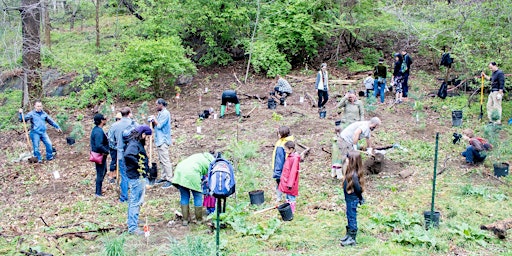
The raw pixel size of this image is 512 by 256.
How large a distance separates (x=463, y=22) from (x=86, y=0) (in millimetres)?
22658

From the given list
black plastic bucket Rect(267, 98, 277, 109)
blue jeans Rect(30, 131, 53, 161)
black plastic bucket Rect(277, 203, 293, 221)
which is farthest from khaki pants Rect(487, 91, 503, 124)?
blue jeans Rect(30, 131, 53, 161)

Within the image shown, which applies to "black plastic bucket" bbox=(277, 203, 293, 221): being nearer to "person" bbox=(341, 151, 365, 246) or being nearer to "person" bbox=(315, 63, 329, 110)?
"person" bbox=(341, 151, 365, 246)

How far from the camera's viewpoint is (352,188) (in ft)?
20.5

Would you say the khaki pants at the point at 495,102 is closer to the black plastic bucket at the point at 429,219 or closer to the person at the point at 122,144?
the black plastic bucket at the point at 429,219

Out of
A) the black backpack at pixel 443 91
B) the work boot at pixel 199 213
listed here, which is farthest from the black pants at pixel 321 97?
the work boot at pixel 199 213

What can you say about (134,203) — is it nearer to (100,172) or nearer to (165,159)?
(100,172)

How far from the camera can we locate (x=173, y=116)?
1553 centimetres

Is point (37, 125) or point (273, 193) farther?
point (37, 125)

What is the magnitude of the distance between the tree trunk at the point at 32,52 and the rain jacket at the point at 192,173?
9352 mm

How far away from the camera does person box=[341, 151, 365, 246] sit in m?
6.27

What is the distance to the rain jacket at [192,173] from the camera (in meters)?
7.11

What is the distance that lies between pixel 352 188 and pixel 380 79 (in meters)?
9.39

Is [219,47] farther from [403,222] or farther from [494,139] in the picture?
[403,222]

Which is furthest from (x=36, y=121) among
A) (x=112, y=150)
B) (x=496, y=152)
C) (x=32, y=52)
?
(x=496, y=152)
